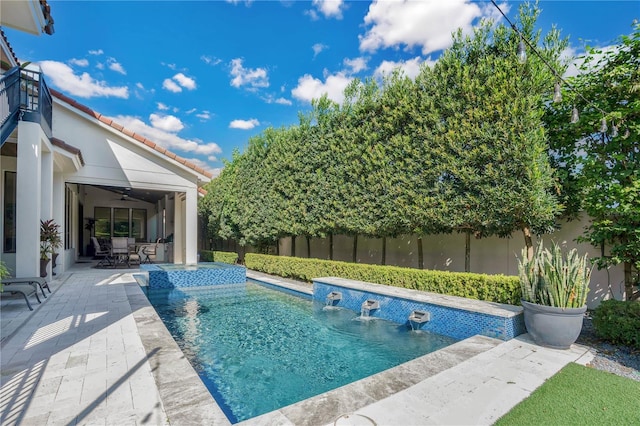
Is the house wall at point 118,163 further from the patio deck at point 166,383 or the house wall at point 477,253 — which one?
the patio deck at point 166,383

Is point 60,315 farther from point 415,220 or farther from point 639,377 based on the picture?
point 639,377

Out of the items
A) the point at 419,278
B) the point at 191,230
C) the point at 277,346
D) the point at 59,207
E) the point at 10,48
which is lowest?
the point at 277,346

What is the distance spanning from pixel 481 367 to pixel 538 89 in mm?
6467

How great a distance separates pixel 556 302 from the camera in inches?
213

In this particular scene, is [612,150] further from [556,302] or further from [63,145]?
[63,145]

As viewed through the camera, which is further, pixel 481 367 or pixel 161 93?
pixel 161 93

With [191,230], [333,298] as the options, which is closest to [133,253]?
[191,230]

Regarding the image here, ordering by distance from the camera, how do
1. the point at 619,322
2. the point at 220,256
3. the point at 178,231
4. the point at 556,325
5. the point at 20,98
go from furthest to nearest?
1. the point at 220,256
2. the point at 178,231
3. the point at 20,98
4. the point at 619,322
5. the point at 556,325

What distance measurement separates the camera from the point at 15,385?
367 centimetres

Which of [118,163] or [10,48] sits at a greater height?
[10,48]

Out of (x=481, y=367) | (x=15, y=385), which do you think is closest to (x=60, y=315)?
(x=15, y=385)

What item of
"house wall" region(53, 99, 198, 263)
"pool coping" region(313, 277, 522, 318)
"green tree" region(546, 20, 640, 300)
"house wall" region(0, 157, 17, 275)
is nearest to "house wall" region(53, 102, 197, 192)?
"house wall" region(53, 99, 198, 263)

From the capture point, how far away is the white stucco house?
8.58 meters

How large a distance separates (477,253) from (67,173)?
53.7 feet
